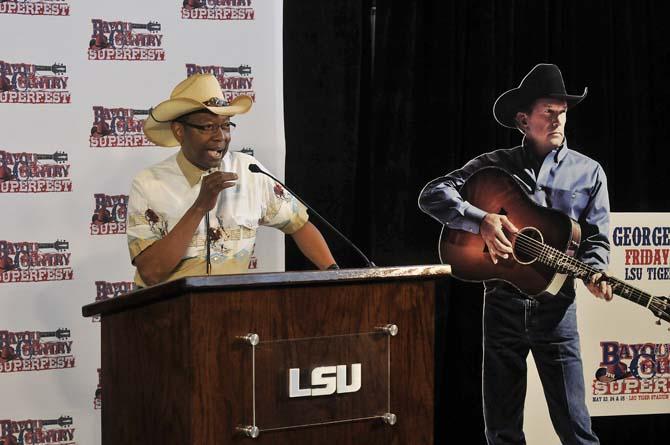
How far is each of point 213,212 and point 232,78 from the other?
2.86 feet

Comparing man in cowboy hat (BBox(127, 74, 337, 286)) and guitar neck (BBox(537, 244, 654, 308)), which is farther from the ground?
man in cowboy hat (BBox(127, 74, 337, 286))

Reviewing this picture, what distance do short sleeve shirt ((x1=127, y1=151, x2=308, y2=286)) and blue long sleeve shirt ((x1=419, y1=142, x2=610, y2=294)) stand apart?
36.4 inches

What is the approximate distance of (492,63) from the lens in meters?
4.01

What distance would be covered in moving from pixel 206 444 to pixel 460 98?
2.53 m

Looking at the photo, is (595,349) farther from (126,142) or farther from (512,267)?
(126,142)

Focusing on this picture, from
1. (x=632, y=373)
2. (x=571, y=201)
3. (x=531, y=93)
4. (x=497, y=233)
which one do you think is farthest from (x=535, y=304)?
(x=531, y=93)

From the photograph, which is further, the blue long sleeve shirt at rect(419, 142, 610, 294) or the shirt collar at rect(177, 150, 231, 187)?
the blue long sleeve shirt at rect(419, 142, 610, 294)

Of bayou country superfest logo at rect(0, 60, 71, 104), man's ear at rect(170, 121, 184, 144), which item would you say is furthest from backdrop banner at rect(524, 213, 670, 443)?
bayou country superfest logo at rect(0, 60, 71, 104)

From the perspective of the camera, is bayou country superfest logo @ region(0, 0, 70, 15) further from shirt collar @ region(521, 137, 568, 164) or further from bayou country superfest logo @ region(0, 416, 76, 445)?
shirt collar @ region(521, 137, 568, 164)

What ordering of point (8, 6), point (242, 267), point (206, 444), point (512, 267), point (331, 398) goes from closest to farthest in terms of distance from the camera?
point (206, 444)
point (331, 398)
point (242, 267)
point (8, 6)
point (512, 267)

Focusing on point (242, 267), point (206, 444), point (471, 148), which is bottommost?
point (206, 444)

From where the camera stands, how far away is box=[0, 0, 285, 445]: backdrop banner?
3.46 metres

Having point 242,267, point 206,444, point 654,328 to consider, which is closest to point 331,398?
point 206,444

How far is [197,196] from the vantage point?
2910 millimetres
